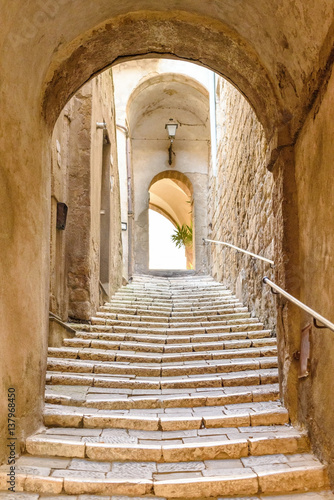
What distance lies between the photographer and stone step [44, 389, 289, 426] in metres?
3.15

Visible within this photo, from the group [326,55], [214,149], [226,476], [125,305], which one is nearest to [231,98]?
[214,149]

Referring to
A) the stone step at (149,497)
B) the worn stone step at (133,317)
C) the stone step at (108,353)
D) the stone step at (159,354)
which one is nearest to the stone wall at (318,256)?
the stone step at (149,497)

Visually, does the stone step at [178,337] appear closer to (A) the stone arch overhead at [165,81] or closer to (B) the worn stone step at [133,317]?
(B) the worn stone step at [133,317]

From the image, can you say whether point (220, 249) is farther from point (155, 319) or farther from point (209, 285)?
point (155, 319)

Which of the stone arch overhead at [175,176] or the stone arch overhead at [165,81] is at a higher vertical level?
the stone arch overhead at [165,81]

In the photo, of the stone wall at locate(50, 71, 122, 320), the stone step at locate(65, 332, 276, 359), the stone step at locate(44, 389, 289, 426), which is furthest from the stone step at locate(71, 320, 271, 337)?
the stone step at locate(44, 389, 289, 426)

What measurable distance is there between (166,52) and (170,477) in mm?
3057

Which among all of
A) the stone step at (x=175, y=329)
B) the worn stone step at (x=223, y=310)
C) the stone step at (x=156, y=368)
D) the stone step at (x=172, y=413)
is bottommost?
the stone step at (x=172, y=413)

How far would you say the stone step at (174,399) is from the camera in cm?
340

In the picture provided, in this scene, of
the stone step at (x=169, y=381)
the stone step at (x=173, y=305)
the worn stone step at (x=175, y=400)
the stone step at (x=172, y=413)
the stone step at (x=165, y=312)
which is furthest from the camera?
the stone step at (x=173, y=305)

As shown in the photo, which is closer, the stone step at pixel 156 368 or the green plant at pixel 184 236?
the stone step at pixel 156 368

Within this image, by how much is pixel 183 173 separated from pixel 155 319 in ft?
27.7

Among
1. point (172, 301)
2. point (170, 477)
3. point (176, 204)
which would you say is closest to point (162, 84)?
point (176, 204)

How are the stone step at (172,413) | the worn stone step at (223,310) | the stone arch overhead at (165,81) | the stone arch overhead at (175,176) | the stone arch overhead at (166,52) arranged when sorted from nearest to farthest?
1. the stone step at (172,413)
2. the stone arch overhead at (166,52)
3. the worn stone step at (223,310)
4. the stone arch overhead at (165,81)
5. the stone arch overhead at (175,176)
